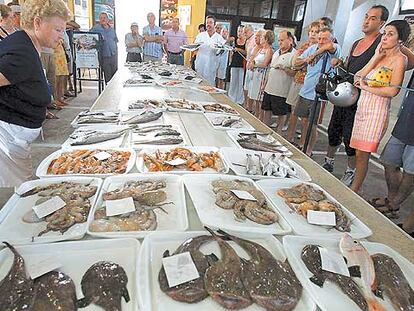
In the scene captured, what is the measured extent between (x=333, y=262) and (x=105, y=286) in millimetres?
705

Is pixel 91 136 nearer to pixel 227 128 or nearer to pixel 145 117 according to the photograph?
pixel 145 117

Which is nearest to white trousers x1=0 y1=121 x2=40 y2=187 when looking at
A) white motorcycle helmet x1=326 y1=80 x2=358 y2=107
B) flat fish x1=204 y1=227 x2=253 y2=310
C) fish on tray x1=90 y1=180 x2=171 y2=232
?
fish on tray x1=90 y1=180 x2=171 y2=232

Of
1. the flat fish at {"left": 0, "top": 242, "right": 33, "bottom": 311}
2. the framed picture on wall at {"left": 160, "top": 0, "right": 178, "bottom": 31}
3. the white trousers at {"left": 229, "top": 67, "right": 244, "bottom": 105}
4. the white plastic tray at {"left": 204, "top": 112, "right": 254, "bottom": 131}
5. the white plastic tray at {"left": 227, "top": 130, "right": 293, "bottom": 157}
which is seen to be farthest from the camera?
the framed picture on wall at {"left": 160, "top": 0, "right": 178, "bottom": 31}

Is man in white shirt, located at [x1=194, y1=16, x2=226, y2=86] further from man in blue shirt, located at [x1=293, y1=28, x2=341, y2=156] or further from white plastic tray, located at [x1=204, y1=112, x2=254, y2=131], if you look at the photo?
white plastic tray, located at [x1=204, y1=112, x2=254, y2=131]

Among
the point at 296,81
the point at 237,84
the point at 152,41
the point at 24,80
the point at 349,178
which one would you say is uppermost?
the point at 152,41

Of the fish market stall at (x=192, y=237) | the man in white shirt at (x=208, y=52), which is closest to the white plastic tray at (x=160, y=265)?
the fish market stall at (x=192, y=237)

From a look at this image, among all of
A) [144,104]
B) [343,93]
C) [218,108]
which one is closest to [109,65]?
[144,104]

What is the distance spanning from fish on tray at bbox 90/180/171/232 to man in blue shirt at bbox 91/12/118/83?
5965mm

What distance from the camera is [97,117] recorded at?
91.0 inches

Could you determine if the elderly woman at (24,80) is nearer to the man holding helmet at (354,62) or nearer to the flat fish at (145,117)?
the flat fish at (145,117)

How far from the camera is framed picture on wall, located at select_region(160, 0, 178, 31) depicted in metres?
9.59

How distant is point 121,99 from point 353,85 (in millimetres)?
2177

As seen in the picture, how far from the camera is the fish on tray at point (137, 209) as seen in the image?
110 cm

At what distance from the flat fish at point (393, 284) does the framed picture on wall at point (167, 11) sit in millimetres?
9703
